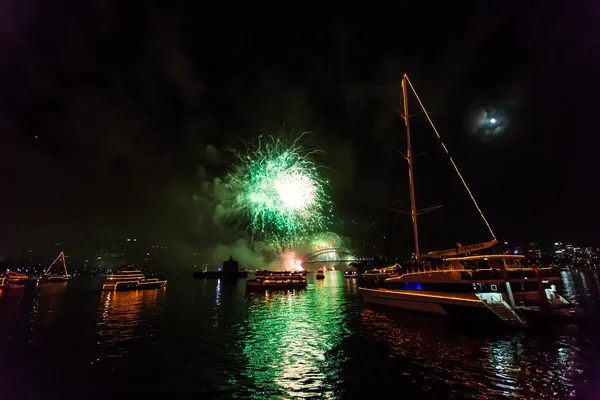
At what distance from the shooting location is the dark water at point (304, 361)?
15672 mm

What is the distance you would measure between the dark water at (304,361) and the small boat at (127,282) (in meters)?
64.1

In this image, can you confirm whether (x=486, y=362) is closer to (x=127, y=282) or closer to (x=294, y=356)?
A: (x=294, y=356)

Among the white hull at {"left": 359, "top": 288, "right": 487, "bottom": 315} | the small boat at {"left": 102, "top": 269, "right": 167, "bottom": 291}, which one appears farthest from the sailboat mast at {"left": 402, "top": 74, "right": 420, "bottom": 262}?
the small boat at {"left": 102, "top": 269, "right": 167, "bottom": 291}

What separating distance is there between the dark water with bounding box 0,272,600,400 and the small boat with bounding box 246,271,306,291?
61941mm

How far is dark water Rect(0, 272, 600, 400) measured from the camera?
15.7 m

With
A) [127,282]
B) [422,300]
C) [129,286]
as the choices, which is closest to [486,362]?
[422,300]

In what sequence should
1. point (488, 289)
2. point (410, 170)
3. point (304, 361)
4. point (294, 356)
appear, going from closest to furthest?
1. point (304, 361)
2. point (294, 356)
3. point (488, 289)
4. point (410, 170)

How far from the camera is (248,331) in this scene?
31.4 meters

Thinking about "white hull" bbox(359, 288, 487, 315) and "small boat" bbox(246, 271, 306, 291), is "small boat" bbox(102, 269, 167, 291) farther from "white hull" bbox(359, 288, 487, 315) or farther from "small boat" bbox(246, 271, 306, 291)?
"white hull" bbox(359, 288, 487, 315)

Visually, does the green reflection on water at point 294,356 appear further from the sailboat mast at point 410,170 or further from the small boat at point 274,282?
the small boat at point 274,282

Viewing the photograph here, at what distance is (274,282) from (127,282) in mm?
43342

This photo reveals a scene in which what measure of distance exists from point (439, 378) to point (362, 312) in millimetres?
26716

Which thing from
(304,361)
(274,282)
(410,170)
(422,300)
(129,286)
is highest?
(410,170)

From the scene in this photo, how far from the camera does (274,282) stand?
97.8 metres
